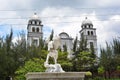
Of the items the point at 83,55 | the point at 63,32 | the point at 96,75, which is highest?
the point at 63,32

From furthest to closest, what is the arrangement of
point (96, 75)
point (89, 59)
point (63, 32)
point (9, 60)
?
1. point (63, 32)
2. point (96, 75)
3. point (89, 59)
4. point (9, 60)

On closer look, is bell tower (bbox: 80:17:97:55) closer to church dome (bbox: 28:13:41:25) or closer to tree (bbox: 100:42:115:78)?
church dome (bbox: 28:13:41:25)

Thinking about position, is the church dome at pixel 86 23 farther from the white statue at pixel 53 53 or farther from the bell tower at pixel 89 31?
the white statue at pixel 53 53

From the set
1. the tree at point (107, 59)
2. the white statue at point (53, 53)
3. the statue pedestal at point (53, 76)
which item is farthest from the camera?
the tree at point (107, 59)

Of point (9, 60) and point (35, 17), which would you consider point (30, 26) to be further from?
point (9, 60)

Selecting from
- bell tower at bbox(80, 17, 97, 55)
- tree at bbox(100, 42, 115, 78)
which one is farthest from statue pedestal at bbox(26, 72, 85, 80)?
bell tower at bbox(80, 17, 97, 55)

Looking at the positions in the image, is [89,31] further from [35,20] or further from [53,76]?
[53,76]

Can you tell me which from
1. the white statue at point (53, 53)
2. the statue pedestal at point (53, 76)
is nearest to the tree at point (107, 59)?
the white statue at point (53, 53)

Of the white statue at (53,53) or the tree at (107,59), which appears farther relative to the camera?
the tree at (107,59)

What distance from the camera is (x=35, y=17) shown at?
2089 inches

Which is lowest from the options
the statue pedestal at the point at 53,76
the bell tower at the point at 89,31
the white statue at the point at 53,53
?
the statue pedestal at the point at 53,76

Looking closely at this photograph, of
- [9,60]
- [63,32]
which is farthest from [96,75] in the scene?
[63,32]

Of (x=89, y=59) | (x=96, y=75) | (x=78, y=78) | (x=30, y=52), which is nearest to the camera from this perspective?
(x=78, y=78)

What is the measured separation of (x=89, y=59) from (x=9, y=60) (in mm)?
10124
